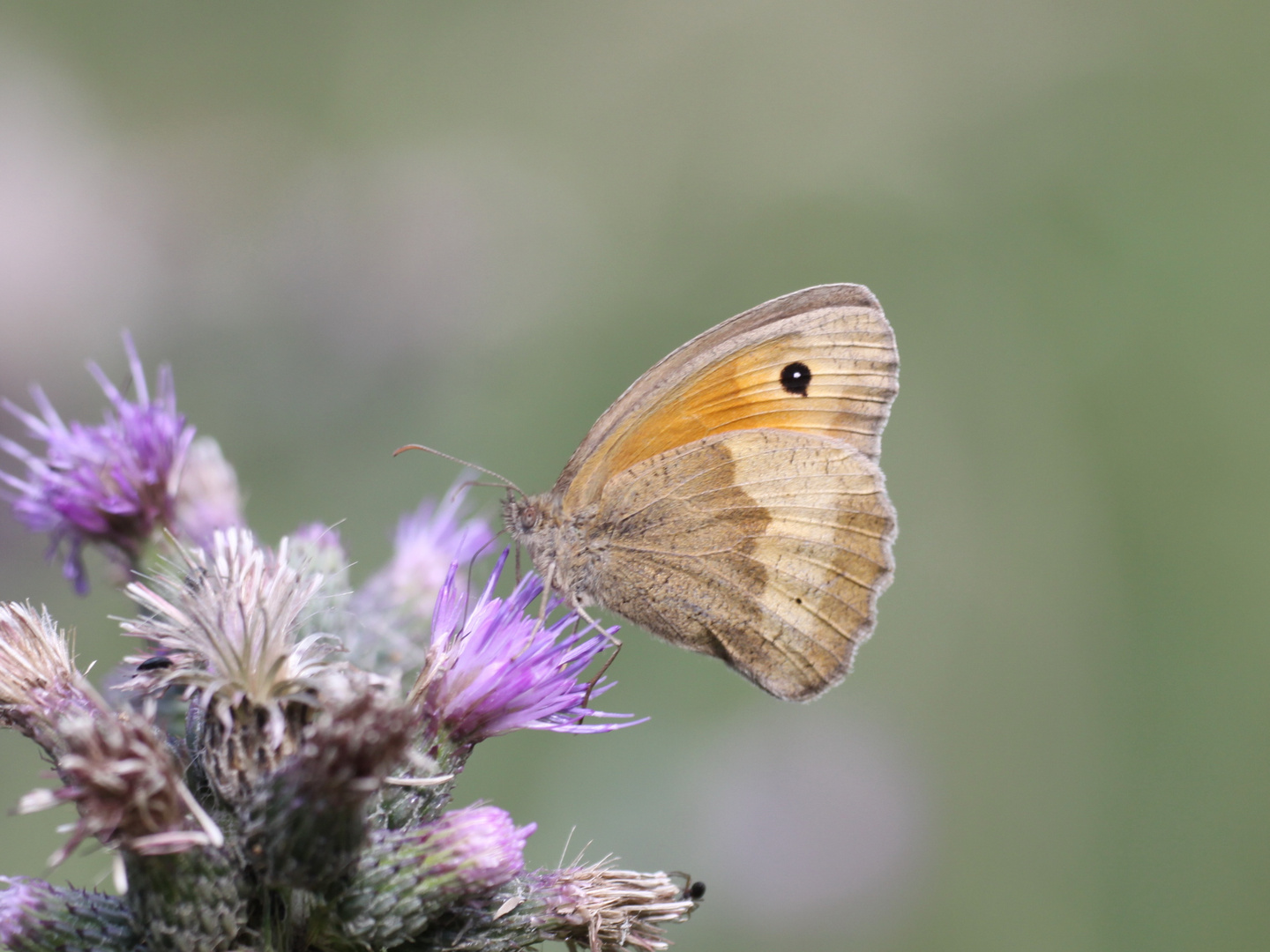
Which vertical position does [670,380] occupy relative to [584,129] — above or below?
below

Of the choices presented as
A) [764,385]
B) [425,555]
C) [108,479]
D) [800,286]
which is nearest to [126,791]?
[108,479]

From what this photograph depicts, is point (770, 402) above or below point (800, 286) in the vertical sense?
below

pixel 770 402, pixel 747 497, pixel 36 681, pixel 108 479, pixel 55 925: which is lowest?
pixel 55 925

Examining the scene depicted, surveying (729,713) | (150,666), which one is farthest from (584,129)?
(150,666)

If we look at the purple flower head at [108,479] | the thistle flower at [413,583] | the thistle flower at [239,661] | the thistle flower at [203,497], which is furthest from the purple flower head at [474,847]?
the purple flower head at [108,479]

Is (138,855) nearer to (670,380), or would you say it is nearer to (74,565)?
(74,565)

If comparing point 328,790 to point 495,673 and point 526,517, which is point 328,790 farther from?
point 526,517

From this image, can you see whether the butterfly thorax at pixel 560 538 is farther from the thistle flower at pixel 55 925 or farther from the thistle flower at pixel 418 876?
the thistle flower at pixel 55 925
